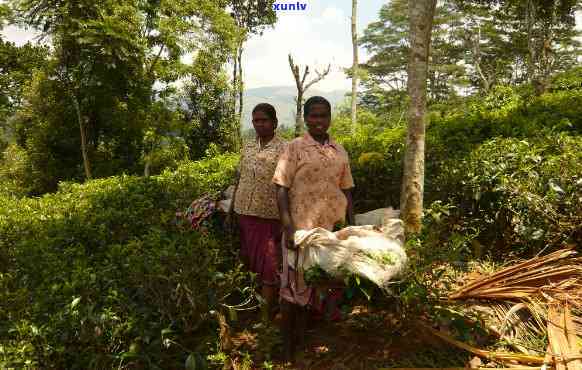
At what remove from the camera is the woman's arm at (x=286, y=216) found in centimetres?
269

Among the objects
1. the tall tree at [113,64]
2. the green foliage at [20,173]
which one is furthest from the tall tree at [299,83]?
the green foliage at [20,173]

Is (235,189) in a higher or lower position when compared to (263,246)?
higher

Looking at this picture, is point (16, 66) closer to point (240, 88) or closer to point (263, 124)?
point (240, 88)

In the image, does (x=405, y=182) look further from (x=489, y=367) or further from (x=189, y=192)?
(x=189, y=192)

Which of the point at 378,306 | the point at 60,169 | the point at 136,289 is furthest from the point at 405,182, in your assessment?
the point at 60,169

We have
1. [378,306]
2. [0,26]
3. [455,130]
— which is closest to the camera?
[378,306]

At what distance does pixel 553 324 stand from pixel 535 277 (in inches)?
17.9

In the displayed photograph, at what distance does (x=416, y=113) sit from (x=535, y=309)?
1.74 meters

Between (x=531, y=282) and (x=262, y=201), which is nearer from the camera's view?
(x=531, y=282)

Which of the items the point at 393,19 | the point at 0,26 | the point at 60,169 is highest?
the point at 393,19

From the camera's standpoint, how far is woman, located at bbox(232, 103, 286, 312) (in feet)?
10.5

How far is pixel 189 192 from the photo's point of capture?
4.59 metres

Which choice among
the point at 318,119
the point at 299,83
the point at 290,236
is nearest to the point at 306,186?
the point at 290,236

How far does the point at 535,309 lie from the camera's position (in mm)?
2666
